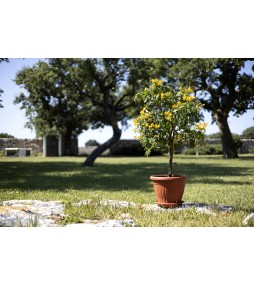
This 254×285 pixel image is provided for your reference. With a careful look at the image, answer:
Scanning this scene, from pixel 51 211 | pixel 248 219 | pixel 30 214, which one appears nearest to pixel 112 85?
pixel 51 211

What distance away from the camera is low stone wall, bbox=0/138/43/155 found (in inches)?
251

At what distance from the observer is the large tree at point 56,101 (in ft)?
34.0

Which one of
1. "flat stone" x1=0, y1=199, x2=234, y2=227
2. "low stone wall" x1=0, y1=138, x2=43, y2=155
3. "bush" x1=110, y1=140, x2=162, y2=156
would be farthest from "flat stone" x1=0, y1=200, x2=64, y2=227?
"bush" x1=110, y1=140, x2=162, y2=156

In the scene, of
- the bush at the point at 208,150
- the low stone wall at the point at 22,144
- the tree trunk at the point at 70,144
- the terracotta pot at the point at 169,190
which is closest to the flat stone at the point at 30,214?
the terracotta pot at the point at 169,190

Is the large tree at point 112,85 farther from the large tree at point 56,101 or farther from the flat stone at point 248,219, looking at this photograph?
the flat stone at point 248,219

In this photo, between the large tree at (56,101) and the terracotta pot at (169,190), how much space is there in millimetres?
5184

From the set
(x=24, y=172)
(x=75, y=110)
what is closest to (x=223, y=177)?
(x=24, y=172)

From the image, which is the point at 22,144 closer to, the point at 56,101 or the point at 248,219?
the point at 248,219

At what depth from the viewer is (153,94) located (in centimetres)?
518

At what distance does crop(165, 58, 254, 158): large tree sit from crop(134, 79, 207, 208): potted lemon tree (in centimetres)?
335

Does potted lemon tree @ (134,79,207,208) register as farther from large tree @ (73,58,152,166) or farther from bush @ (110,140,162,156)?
bush @ (110,140,162,156)
